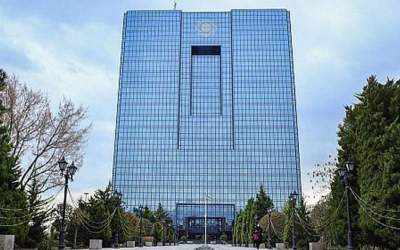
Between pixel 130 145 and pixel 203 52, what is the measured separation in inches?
1159

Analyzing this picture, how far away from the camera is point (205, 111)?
103 metres

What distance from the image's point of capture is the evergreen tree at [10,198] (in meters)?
19.6

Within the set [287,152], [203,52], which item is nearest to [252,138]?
[287,152]

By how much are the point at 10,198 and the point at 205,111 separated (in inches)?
3309

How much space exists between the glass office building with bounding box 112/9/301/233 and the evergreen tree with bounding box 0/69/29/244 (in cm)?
7632

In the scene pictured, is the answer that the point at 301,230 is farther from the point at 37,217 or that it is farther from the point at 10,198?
the point at 10,198

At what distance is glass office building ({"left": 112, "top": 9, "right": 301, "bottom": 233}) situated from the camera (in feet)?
323

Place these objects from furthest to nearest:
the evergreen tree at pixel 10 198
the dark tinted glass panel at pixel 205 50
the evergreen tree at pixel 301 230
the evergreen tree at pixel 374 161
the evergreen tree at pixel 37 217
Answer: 1. the dark tinted glass panel at pixel 205 50
2. the evergreen tree at pixel 301 230
3. the evergreen tree at pixel 37 217
4. the evergreen tree at pixel 10 198
5. the evergreen tree at pixel 374 161

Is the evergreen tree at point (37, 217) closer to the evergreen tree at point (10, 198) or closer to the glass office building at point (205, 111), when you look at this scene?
the evergreen tree at point (10, 198)

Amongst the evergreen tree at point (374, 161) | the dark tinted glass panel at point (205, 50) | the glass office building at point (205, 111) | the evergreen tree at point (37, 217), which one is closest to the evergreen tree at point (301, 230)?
the evergreen tree at point (374, 161)

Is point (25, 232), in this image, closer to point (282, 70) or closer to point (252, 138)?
point (252, 138)

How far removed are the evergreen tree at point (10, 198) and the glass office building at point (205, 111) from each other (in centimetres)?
7632

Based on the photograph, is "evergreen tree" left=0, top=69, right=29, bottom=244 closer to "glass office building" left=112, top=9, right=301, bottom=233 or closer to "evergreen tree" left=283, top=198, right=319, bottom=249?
"evergreen tree" left=283, top=198, right=319, bottom=249

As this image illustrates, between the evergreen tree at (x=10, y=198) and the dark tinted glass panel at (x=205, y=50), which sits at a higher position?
the dark tinted glass panel at (x=205, y=50)
